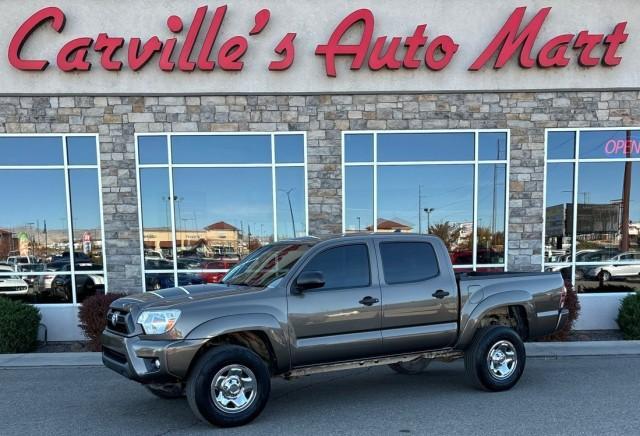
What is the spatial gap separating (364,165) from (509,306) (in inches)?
184

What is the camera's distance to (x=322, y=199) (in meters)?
9.42

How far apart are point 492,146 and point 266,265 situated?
6.31 m

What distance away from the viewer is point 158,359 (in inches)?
168

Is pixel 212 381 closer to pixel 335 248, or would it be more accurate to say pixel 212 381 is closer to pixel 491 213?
pixel 335 248

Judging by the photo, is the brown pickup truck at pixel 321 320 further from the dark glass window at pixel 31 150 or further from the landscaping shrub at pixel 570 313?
the dark glass window at pixel 31 150

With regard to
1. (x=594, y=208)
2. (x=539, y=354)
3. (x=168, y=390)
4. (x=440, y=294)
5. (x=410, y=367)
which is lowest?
(x=539, y=354)

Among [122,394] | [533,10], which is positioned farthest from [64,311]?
[533,10]

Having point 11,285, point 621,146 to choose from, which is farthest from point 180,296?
point 621,146

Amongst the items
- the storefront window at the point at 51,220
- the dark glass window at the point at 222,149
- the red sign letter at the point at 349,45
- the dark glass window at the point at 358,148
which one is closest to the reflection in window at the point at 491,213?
the dark glass window at the point at 358,148

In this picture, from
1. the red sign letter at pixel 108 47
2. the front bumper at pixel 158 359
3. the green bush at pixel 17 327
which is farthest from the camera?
the red sign letter at pixel 108 47

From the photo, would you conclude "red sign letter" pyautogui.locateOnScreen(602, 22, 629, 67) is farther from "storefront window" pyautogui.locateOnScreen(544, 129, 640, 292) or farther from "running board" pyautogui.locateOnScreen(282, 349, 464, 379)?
"running board" pyautogui.locateOnScreen(282, 349, 464, 379)

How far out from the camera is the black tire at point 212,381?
4281 millimetres

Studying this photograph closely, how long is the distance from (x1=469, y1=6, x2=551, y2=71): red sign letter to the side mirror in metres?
6.61

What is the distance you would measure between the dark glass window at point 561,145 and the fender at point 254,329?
297 inches
